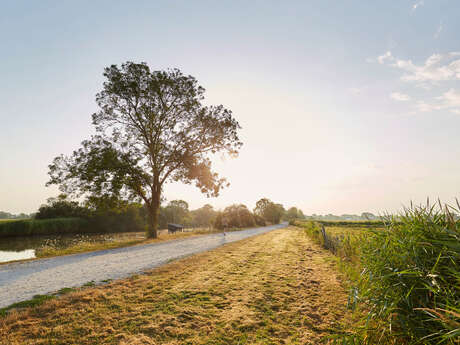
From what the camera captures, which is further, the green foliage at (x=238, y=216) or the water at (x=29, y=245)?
the green foliage at (x=238, y=216)

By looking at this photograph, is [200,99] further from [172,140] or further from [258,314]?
[258,314]

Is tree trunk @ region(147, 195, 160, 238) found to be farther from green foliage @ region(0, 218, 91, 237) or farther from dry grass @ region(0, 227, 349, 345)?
green foliage @ region(0, 218, 91, 237)

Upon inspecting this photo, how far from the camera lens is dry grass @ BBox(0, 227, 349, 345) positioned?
10.1 feet

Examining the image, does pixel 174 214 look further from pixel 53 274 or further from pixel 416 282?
pixel 416 282

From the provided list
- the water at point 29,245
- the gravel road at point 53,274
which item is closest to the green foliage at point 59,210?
the water at point 29,245

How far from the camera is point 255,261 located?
8148mm

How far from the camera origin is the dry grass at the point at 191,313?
308cm

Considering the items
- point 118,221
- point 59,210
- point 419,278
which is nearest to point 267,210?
point 118,221

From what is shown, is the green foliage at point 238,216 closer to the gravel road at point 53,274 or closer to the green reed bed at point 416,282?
the gravel road at point 53,274

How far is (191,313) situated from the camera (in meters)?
3.83

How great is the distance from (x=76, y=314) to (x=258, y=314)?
129 inches

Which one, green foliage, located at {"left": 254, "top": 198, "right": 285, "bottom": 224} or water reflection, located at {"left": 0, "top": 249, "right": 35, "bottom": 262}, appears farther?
green foliage, located at {"left": 254, "top": 198, "right": 285, "bottom": 224}

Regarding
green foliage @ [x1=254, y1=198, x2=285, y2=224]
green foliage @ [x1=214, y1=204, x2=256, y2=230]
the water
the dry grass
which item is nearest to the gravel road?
the dry grass

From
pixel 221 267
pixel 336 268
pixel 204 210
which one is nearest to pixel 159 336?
pixel 221 267
